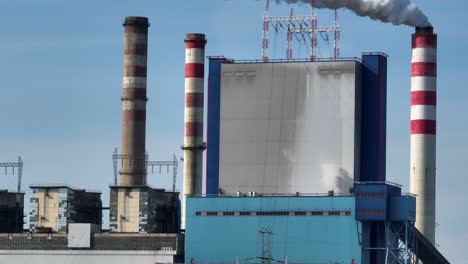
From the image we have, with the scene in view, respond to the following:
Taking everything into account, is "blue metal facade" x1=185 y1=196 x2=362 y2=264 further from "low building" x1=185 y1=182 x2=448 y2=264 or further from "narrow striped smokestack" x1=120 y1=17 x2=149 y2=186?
"narrow striped smokestack" x1=120 y1=17 x2=149 y2=186

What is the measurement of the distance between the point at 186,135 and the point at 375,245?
89.0 feet

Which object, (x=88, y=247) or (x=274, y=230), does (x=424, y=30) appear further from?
(x=88, y=247)

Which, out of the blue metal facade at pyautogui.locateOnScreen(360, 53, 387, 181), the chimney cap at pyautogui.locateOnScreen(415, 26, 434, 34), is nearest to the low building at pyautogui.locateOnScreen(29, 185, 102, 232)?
the blue metal facade at pyautogui.locateOnScreen(360, 53, 387, 181)

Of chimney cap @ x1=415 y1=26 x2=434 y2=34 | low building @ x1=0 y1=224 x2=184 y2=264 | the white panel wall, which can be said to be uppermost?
chimney cap @ x1=415 y1=26 x2=434 y2=34

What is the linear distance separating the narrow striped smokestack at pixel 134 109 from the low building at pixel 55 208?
432 cm

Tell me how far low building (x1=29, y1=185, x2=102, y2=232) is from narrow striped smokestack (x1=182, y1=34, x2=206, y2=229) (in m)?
14.3

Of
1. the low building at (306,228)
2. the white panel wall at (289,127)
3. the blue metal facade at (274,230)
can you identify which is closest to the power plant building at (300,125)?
the white panel wall at (289,127)

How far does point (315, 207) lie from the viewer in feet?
376

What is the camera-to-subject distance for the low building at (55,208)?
4870 inches

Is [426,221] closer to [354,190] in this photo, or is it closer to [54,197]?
[354,190]

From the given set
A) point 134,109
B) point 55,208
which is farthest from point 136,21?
point 55,208

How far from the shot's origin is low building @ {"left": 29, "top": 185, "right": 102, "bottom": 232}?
12369 centimetres

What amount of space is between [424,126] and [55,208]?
2739 centimetres

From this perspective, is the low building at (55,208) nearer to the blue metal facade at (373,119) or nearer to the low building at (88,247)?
the low building at (88,247)
